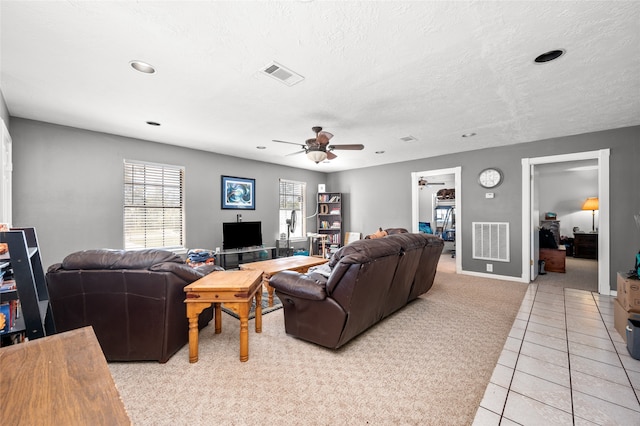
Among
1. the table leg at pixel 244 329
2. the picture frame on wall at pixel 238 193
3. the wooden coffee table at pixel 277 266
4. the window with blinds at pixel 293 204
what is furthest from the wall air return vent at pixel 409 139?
the table leg at pixel 244 329

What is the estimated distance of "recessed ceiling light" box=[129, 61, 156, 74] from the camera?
96.0 inches

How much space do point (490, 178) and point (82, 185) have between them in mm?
A: 7024

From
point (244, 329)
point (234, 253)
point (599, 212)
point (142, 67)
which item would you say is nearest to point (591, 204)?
point (599, 212)

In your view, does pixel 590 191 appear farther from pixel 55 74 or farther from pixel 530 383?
pixel 55 74

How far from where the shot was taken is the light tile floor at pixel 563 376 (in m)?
1.75

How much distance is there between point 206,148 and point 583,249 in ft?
31.4

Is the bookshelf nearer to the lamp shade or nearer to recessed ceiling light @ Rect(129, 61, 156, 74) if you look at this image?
recessed ceiling light @ Rect(129, 61, 156, 74)

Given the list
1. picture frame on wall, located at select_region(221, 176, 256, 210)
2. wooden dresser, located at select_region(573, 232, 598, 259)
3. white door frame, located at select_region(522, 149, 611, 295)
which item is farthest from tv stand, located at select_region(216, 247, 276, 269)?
wooden dresser, located at select_region(573, 232, 598, 259)

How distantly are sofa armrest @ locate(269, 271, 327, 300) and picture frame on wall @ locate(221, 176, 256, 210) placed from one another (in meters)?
3.75

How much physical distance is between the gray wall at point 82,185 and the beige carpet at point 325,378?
9.53 feet

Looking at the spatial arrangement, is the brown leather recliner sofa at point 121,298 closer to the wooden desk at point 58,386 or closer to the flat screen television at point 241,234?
the wooden desk at point 58,386

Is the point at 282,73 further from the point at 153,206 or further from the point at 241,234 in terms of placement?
the point at 241,234

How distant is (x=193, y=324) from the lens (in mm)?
2303

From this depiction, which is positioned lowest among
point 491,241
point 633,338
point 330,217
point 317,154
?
point 633,338
